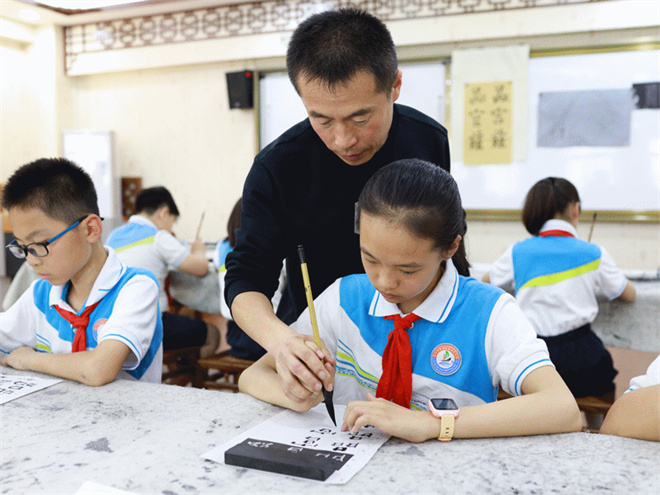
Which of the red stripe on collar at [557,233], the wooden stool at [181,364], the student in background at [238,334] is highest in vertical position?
the red stripe on collar at [557,233]

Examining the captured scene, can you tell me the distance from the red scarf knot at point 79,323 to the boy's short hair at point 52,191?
238mm

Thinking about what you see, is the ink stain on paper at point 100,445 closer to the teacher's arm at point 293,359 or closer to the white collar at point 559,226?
the teacher's arm at point 293,359

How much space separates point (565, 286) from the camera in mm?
2221

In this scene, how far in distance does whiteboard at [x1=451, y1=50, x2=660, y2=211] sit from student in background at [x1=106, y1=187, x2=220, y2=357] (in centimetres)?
239

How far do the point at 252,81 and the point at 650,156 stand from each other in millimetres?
3151

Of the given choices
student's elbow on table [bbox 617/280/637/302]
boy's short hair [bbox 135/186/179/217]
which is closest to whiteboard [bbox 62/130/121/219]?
boy's short hair [bbox 135/186/179/217]

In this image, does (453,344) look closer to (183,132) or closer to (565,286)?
(565,286)

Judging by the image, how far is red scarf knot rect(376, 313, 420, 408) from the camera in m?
1.10

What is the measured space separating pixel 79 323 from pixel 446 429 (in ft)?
3.30

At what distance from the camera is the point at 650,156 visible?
3896 millimetres

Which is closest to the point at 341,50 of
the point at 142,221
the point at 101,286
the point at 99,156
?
the point at 101,286

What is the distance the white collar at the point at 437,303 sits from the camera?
1.14 m

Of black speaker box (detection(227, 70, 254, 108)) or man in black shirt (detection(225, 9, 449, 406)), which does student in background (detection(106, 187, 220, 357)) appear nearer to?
man in black shirt (detection(225, 9, 449, 406))

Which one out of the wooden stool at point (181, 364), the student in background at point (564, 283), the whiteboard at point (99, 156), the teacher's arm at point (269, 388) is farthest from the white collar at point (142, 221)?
the whiteboard at point (99, 156)
